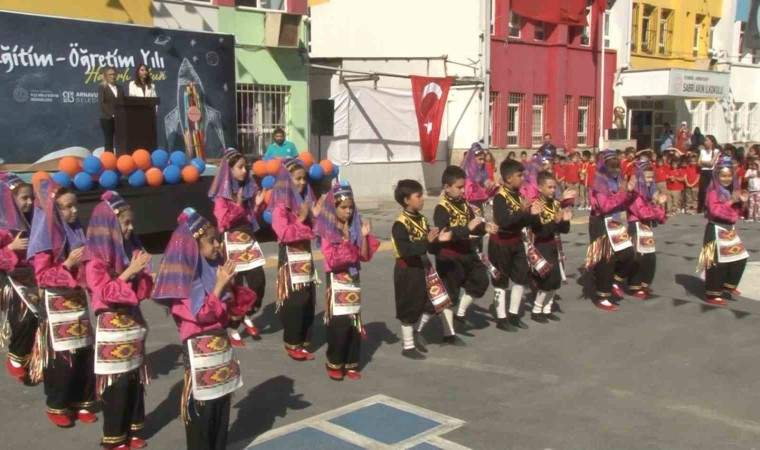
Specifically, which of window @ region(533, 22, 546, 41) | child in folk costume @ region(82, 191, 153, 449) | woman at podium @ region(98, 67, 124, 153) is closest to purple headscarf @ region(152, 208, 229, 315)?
child in folk costume @ region(82, 191, 153, 449)

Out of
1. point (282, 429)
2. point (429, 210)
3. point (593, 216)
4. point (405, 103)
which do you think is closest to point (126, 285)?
point (282, 429)

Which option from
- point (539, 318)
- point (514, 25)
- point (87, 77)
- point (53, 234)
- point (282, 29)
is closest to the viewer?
point (53, 234)

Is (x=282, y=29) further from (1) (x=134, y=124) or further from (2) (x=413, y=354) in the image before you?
(2) (x=413, y=354)

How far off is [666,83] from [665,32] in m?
4.31

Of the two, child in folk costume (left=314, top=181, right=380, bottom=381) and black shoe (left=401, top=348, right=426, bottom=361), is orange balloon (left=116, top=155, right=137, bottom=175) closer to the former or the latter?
child in folk costume (left=314, top=181, right=380, bottom=381)

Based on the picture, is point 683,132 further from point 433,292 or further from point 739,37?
point 433,292

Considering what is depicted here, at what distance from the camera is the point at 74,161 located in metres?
10.7

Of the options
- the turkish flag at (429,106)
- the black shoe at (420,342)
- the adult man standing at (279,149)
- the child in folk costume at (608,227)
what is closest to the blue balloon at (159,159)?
the adult man standing at (279,149)

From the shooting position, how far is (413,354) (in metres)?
6.96

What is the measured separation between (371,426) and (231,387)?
1147mm

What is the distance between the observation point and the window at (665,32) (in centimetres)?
3012

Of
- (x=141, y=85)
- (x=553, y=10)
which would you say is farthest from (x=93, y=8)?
(x=553, y=10)

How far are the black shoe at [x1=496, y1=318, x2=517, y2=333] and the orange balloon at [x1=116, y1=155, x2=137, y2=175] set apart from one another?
5.81m

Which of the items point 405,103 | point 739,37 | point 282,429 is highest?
point 739,37
